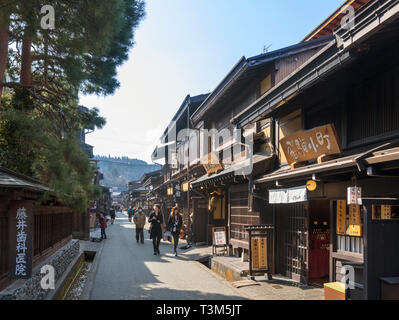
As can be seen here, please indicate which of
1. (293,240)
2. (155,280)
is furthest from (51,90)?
(293,240)

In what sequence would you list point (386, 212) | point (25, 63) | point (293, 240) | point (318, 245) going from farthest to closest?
point (293, 240), point (318, 245), point (25, 63), point (386, 212)

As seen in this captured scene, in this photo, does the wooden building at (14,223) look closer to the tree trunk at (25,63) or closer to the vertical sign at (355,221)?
the tree trunk at (25,63)

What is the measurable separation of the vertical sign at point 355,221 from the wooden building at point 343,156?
23mm

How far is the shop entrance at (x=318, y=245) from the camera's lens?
398 inches

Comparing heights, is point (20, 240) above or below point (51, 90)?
below

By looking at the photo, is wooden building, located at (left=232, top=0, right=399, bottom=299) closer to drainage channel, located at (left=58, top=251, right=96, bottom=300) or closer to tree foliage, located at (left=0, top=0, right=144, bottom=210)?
tree foliage, located at (left=0, top=0, right=144, bottom=210)

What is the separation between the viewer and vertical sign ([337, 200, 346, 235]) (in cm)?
837

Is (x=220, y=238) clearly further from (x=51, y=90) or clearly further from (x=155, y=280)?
(x=51, y=90)

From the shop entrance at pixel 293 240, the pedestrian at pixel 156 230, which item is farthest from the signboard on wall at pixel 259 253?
the pedestrian at pixel 156 230

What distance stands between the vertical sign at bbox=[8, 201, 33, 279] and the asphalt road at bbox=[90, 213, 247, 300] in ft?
6.43

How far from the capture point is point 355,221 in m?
7.87

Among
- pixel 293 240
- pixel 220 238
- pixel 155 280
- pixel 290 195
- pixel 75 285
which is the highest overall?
pixel 290 195

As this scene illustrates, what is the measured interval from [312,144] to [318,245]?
11.7ft
